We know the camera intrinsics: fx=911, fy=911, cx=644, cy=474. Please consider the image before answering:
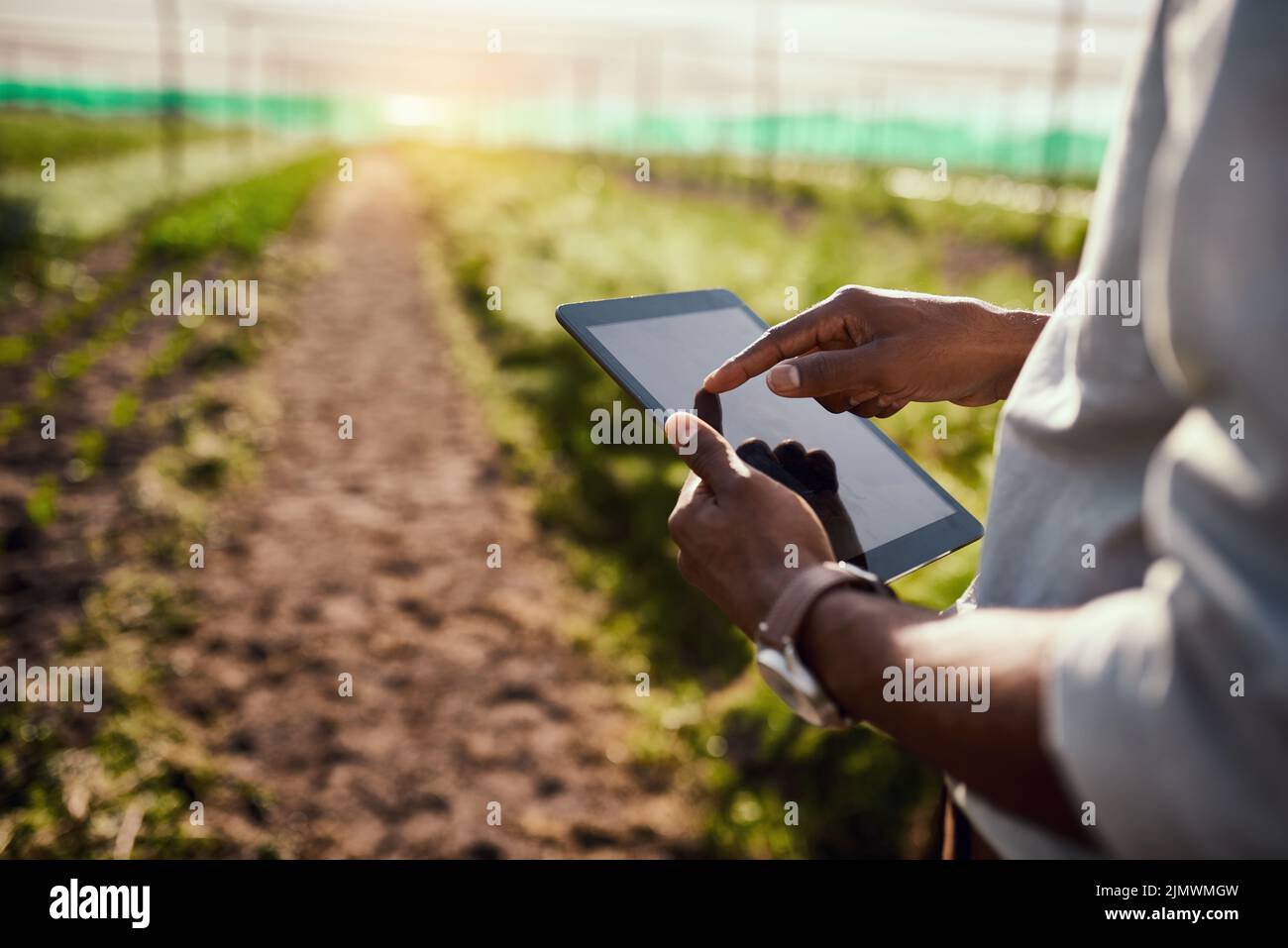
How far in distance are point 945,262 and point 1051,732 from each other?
1295 cm

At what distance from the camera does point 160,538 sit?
4113mm

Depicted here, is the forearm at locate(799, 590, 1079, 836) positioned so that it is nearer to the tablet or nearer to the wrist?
the wrist

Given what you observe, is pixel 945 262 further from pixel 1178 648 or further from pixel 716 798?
pixel 1178 648

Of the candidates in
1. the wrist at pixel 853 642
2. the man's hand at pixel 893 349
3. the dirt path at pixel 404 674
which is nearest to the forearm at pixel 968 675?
the wrist at pixel 853 642

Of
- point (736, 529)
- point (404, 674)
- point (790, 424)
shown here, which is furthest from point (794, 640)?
point (404, 674)

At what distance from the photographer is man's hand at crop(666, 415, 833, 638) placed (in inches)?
39.2

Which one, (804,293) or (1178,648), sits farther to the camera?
(804,293)

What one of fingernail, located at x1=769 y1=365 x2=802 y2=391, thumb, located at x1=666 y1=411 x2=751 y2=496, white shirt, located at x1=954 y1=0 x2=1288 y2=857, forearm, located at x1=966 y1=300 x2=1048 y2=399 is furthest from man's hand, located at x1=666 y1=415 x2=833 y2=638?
forearm, located at x1=966 y1=300 x2=1048 y2=399

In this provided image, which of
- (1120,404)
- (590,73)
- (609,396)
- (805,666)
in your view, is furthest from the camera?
(590,73)

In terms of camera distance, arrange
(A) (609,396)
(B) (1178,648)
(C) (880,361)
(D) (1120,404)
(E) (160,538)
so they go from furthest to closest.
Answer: (A) (609,396)
(E) (160,538)
(C) (880,361)
(D) (1120,404)
(B) (1178,648)

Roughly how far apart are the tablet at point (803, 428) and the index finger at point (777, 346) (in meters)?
0.09

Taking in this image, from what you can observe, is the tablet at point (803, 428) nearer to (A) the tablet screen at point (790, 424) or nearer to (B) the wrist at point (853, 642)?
(A) the tablet screen at point (790, 424)

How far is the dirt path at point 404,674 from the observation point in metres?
2.72
